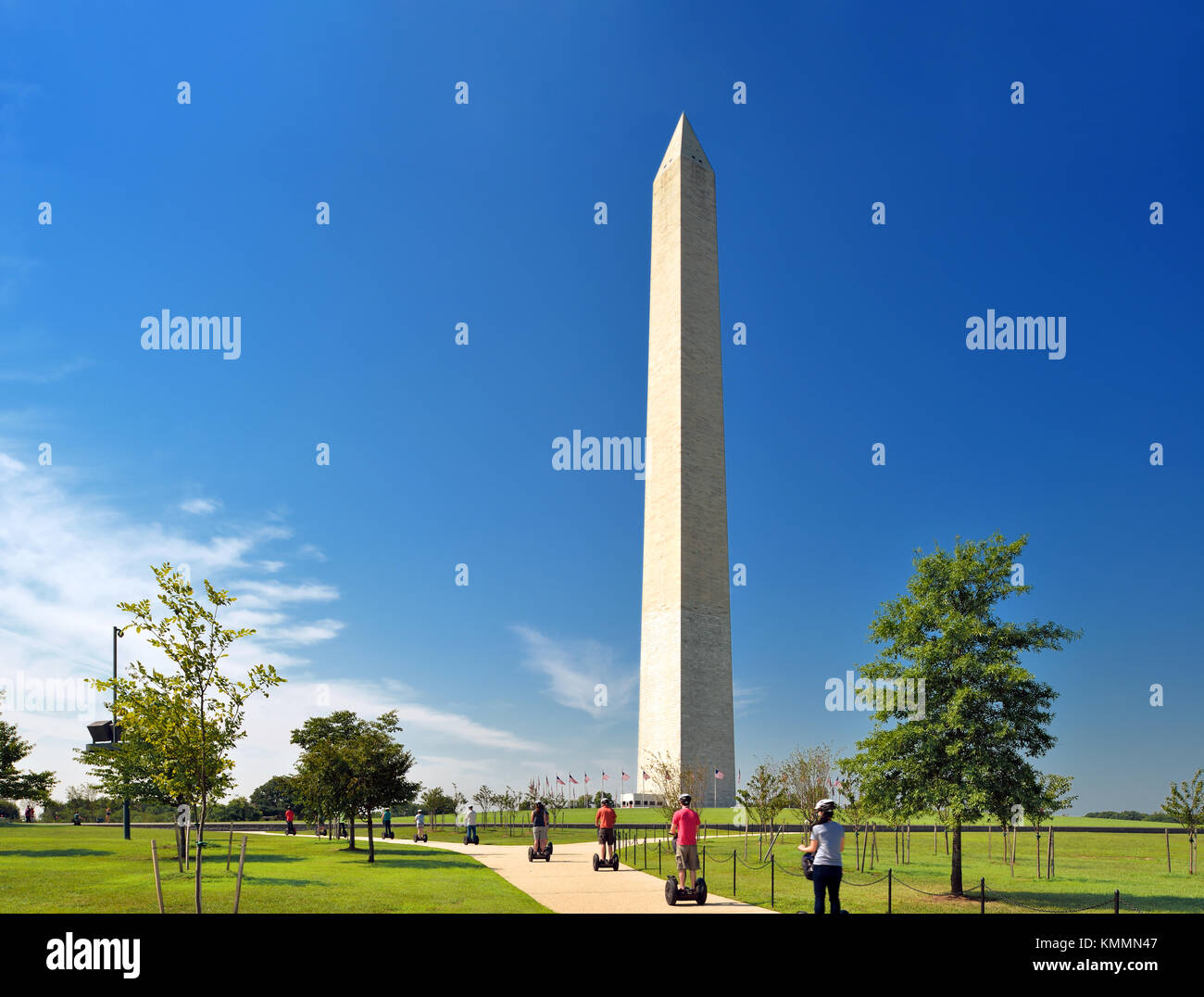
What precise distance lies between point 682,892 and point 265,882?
39.0ft

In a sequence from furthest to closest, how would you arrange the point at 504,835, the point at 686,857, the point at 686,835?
1. the point at 504,835
2. the point at 686,857
3. the point at 686,835

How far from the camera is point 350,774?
34.0m

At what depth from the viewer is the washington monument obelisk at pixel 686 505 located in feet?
217

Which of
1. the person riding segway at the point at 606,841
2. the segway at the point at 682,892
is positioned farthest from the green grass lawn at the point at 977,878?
the segway at the point at 682,892

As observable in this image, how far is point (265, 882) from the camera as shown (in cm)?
2403

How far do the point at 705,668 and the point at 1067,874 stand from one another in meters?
36.5

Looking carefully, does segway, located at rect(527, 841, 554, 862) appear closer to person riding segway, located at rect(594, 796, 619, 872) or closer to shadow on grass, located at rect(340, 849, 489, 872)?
shadow on grass, located at rect(340, 849, 489, 872)

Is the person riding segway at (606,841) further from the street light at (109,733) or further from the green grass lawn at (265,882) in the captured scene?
the street light at (109,733)

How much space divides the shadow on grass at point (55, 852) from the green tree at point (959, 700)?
27213 mm

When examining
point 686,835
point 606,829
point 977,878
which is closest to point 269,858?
point 606,829

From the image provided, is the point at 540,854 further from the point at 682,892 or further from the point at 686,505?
the point at 686,505

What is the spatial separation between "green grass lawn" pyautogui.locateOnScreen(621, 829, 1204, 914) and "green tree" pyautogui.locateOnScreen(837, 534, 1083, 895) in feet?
7.62
